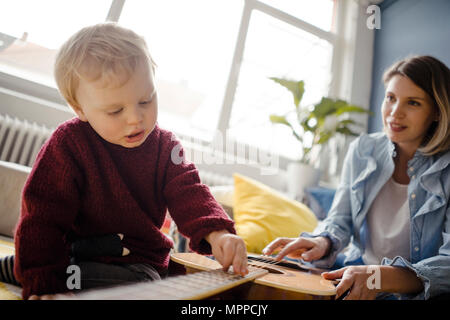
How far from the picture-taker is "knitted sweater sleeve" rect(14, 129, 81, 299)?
0.45 metres

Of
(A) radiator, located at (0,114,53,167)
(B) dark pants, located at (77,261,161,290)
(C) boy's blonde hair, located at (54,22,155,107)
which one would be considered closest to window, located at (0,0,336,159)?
(A) radiator, located at (0,114,53,167)

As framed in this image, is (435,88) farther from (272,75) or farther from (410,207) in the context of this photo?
(272,75)

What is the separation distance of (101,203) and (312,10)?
364 centimetres

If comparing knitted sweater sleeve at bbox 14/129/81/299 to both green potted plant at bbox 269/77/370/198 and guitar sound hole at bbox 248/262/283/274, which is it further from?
green potted plant at bbox 269/77/370/198

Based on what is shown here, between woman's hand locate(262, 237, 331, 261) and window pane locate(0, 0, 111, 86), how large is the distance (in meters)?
2.36

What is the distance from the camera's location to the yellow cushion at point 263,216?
4.53 ft

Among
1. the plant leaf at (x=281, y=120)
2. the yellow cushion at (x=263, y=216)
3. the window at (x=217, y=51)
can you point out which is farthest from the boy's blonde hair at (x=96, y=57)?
the window at (x=217, y=51)

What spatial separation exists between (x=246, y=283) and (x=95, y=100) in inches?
18.3

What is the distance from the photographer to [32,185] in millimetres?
527

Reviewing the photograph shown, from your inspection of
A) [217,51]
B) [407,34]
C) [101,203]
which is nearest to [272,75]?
[217,51]

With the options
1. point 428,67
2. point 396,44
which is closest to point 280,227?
point 428,67

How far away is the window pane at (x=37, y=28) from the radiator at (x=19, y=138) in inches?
19.6
